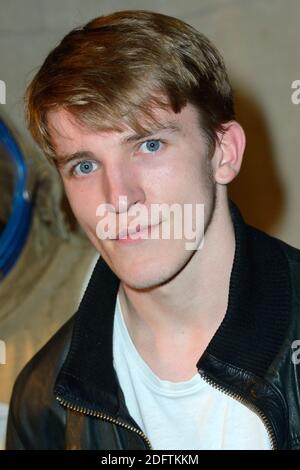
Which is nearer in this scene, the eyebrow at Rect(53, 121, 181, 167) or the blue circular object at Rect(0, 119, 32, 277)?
the eyebrow at Rect(53, 121, 181, 167)

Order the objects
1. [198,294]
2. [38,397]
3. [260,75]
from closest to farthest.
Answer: [198,294] < [38,397] < [260,75]

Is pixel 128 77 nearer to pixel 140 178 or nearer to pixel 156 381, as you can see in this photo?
pixel 140 178

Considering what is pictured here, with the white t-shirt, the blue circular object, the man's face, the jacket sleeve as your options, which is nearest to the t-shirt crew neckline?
the white t-shirt

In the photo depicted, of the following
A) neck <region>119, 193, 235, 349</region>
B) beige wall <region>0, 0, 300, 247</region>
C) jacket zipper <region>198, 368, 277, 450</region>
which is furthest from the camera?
beige wall <region>0, 0, 300, 247</region>

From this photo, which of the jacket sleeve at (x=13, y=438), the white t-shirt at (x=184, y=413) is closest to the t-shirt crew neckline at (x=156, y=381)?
the white t-shirt at (x=184, y=413)

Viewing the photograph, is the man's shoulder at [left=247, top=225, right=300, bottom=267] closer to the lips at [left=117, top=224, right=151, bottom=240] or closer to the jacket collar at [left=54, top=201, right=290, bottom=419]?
the jacket collar at [left=54, top=201, right=290, bottom=419]

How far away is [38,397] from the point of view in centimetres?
139

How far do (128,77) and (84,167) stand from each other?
0.14 meters

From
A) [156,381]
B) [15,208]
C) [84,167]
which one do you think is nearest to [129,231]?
[84,167]

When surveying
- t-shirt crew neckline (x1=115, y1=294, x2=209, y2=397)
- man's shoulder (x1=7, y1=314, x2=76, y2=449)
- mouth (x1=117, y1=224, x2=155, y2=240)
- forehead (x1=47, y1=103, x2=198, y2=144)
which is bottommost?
man's shoulder (x1=7, y1=314, x2=76, y2=449)

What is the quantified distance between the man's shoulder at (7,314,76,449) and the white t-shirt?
114 mm

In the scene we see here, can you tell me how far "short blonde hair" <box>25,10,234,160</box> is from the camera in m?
1.16

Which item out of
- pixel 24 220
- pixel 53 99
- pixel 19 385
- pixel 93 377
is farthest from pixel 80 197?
pixel 24 220

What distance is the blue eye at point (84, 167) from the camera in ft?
3.92
